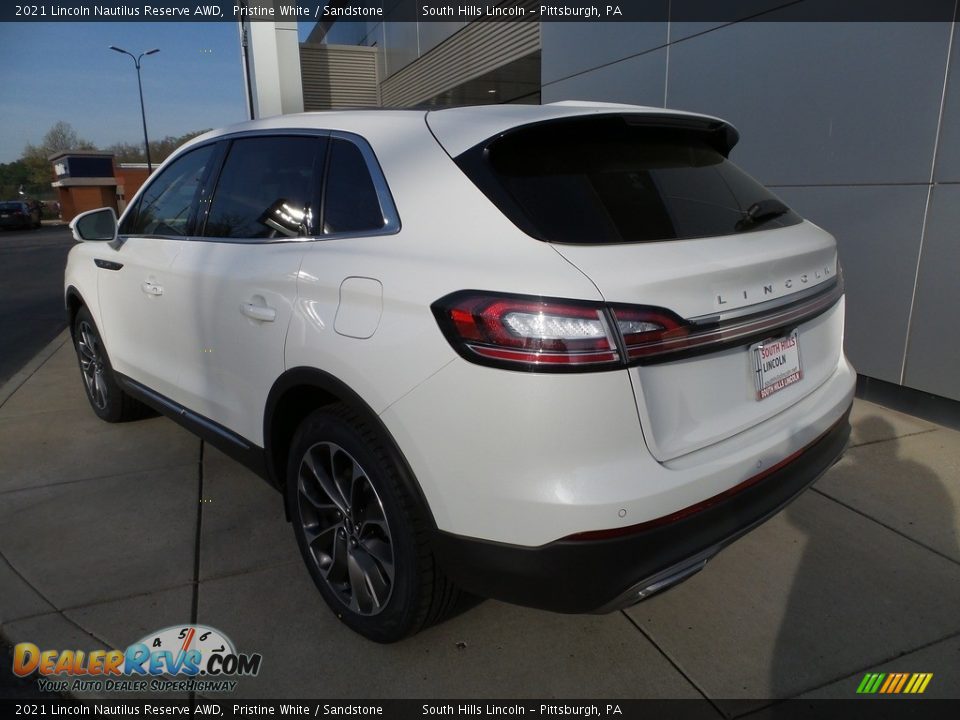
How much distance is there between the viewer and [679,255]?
1.93 metres

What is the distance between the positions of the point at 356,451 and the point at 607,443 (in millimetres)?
826

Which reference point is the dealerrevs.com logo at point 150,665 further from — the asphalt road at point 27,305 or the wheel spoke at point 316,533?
the asphalt road at point 27,305

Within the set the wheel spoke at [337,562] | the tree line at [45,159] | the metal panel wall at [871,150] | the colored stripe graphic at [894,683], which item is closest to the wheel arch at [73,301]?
the wheel spoke at [337,562]

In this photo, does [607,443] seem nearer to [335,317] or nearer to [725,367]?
[725,367]

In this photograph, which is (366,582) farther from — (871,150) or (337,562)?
(871,150)

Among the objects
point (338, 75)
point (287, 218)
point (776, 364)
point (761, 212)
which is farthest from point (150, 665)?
point (338, 75)

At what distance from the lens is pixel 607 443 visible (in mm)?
1779

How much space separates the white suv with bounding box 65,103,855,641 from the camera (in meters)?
1.78

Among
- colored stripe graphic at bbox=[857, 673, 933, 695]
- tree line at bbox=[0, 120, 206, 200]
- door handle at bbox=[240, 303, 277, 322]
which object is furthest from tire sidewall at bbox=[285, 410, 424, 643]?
tree line at bbox=[0, 120, 206, 200]

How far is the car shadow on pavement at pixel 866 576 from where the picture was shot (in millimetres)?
2387

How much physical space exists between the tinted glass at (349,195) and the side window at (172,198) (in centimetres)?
110

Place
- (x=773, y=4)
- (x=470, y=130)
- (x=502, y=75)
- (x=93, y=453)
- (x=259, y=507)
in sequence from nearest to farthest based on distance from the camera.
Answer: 1. (x=470, y=130)
2. (x=259, y=507)
3. (x=93, y=453)
4. (x=773, y=4)
5. (x=502, y=75)

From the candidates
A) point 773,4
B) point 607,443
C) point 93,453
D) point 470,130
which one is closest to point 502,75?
point 773,4

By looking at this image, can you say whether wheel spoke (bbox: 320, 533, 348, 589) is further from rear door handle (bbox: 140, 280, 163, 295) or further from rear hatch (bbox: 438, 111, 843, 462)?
rear door handle (bbox: 140, 280, 163, 295)
